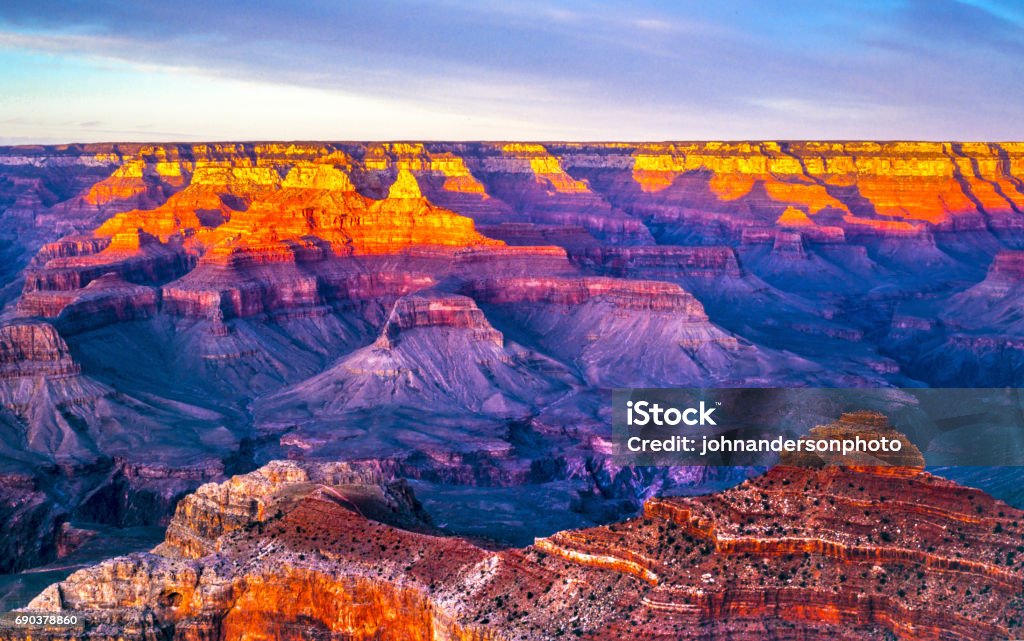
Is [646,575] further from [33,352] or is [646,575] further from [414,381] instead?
[33,352]

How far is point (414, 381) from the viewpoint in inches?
4163

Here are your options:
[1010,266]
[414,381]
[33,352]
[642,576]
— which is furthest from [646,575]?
[1010,266]

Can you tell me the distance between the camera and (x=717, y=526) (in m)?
36.2

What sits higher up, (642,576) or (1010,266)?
(642,576)

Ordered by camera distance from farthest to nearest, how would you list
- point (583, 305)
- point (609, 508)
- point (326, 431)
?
point (583, 305) < point (326, 431) < point (609, 508)

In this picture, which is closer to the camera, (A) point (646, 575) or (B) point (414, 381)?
(A) point (646, 575)

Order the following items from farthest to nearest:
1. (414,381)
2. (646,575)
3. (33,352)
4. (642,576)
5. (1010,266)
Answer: (1010,266) → (414,381) → (33,352) → (642,576) → (646,575)

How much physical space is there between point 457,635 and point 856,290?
14321 cm

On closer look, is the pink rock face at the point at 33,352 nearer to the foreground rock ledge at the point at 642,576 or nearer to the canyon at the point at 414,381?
the canyon at the point at 414,381

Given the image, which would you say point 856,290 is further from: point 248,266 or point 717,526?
point 717,526

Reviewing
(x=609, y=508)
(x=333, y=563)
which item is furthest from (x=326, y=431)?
(x=333, y=563)

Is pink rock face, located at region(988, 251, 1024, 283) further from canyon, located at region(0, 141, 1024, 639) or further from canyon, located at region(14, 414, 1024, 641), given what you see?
canyon, located at region(14, 414, 1024, 641)

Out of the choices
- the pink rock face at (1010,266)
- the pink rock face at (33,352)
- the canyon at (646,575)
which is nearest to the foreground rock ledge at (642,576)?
the canyon at (646,575)

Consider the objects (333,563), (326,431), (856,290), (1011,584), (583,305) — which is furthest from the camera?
(856,290)
